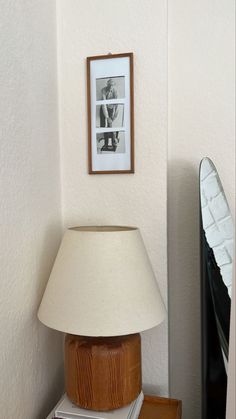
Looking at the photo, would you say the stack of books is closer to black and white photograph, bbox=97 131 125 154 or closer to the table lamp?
the table lamp

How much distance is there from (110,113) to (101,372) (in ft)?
2.84

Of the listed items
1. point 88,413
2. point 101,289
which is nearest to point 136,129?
point 101,289

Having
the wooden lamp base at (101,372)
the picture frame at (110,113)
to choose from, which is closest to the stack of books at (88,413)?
the wooden lamp base at (101,372)

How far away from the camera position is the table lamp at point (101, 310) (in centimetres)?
82

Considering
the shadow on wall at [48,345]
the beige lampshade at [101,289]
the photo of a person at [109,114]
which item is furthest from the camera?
the photo of a person at [109,114]

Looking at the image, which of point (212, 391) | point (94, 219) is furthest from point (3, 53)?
Result: point (212, 391)

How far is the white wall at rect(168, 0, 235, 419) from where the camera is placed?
1.16m

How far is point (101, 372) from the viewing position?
0.86 m

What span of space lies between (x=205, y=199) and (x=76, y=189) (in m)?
0.48

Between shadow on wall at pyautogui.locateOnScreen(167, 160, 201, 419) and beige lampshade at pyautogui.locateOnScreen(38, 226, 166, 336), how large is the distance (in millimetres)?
347

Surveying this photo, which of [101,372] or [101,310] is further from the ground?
[101,310]

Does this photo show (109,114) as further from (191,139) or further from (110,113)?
(191,139)

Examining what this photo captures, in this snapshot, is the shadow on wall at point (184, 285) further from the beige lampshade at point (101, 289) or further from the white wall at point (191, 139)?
the beige lampshade at point (101, 289)

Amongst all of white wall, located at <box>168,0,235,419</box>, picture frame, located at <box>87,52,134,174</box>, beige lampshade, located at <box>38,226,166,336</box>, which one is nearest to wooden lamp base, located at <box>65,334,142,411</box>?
beige lampshade, located at <box>38,226,166,336</box>
